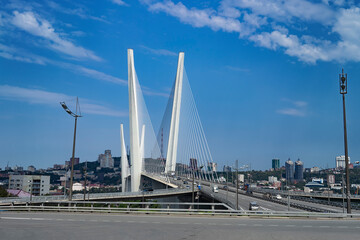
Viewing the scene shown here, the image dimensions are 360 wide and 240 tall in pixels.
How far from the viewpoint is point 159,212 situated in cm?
2623

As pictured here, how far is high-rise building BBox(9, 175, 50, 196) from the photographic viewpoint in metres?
166

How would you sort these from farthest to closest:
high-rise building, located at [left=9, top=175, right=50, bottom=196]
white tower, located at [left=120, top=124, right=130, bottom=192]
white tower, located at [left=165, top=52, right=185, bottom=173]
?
high-rise building, located at [left=9, top=175, right=50, bottom=196], white tower, located at [left=120, top=124, right=130, bottom=192], white tower, located at [left=165, top=52, right=185, bottom=173]

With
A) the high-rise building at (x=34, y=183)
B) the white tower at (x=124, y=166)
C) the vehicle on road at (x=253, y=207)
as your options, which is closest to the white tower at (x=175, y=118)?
the white tower at (x=124, y=166)

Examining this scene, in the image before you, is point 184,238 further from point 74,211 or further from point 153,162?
point 153,162

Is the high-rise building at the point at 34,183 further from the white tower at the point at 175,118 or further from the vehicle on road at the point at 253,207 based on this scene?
the vehicle on road at the point at 253,207

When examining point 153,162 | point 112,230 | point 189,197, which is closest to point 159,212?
point 112,230

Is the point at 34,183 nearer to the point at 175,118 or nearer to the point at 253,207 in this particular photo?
the point at 175,118

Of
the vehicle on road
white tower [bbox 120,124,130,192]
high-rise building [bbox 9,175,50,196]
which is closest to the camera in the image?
the vehicle on road

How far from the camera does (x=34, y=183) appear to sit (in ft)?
540

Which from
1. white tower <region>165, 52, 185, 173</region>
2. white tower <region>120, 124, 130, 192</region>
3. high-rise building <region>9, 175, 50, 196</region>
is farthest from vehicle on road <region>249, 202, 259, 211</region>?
high-rise building <region>9, 175, 50, 196</region>

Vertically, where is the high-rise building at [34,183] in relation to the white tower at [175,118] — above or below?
below

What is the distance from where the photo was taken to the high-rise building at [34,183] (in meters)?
166

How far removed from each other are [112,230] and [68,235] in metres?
2.07

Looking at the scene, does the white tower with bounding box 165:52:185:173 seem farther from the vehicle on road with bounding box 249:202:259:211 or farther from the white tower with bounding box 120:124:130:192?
the vehicle on road with bounding box 249:202:259:211
